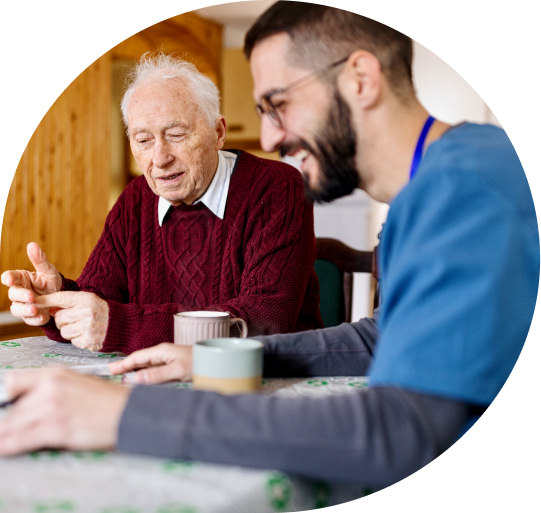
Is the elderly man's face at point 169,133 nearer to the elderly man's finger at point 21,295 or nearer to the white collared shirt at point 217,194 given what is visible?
the white collared shirt at point 217,194

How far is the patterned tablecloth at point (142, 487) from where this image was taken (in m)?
0.39

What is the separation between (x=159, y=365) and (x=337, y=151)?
280mm

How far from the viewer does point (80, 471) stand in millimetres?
428

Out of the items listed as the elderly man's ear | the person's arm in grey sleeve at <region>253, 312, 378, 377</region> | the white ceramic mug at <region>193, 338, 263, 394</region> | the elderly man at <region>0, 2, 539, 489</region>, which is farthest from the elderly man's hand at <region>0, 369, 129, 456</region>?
the elderly man's ear

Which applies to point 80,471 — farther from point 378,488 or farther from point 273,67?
point 273,67

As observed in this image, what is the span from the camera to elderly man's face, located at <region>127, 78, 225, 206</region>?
690mm

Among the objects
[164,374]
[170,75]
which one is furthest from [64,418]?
[170,75]

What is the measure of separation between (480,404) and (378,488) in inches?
4.0

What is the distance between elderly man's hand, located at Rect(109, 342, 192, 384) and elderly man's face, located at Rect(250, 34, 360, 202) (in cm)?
21

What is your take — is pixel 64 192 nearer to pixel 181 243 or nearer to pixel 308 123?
pixel 181 243

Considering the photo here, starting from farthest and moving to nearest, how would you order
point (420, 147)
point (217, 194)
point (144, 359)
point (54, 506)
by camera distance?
point (217, 194) → point (144, 359) → point (420, 147) → point (54, 506)

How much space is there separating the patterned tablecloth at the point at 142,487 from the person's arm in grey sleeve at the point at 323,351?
7.5 inches

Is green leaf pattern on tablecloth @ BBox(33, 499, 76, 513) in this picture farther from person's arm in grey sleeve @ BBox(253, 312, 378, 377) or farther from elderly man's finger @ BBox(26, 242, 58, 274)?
elderly man's finger @ BBox(26, 242, 58, 274)

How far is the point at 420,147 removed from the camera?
53 cm
